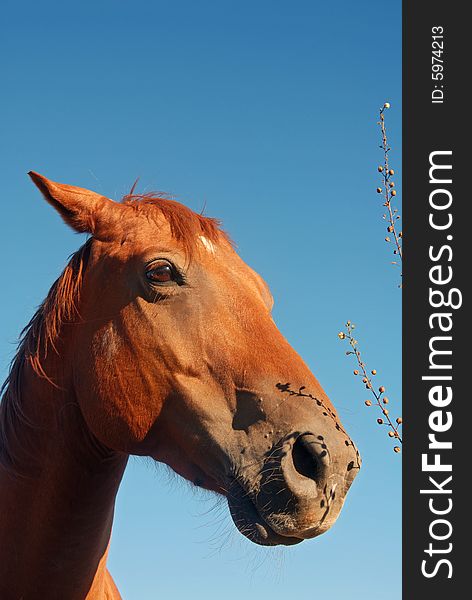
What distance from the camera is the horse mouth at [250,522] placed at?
324 cm

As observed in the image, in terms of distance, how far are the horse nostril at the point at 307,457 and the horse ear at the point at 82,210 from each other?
1.61 m

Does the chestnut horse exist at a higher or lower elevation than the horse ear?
lower

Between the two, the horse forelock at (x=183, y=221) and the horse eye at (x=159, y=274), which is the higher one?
the horse forelock at (x=183, y=221)

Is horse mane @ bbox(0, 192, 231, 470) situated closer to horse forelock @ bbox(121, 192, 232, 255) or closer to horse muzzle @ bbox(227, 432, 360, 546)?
horse forelock @ bbox(121, 192, 232, 255)

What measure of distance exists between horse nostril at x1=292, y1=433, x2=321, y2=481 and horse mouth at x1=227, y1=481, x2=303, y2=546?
0.93 feet

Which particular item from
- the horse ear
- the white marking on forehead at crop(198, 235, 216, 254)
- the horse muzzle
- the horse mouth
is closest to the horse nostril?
the horse muzzle

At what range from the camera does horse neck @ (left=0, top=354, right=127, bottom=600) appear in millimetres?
3717

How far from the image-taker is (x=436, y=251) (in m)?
4.30

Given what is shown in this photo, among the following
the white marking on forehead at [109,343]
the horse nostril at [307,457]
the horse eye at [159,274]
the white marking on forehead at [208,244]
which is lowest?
the horse nostril at [307,457]

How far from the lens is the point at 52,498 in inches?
148

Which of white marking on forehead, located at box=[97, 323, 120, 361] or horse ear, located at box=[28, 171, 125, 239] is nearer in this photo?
white marking on forehead, located at box=[97, 323, 120, 361]

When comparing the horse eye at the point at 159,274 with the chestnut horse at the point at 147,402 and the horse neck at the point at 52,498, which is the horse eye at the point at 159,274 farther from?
the horse neck at the point at 52,498

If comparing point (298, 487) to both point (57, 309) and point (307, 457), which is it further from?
point (57, 309)

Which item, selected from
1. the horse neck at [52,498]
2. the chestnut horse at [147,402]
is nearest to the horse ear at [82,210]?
the chestnut horse at [147,402]
